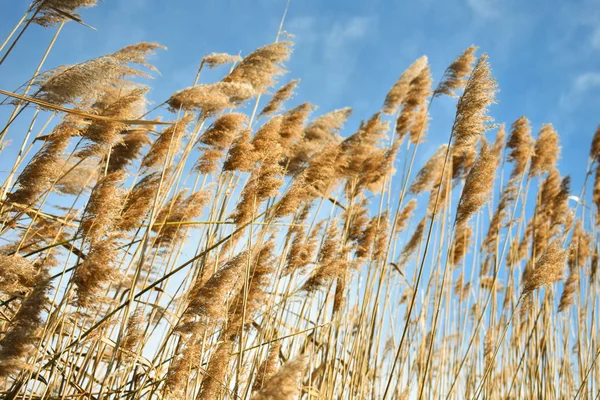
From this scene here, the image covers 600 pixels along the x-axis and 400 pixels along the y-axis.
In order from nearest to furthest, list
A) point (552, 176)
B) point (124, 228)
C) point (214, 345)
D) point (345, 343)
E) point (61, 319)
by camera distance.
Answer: point (61, 319)
point (124, 228)
point (214, 345)
point (345, 343)
point (552, 176)

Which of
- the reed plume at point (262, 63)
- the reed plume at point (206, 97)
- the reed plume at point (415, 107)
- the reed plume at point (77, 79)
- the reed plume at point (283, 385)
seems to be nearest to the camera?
the reed plume at point (283, 385)

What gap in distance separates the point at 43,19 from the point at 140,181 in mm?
1119

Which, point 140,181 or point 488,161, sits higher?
point 488,161

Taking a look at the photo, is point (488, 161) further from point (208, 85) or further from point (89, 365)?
point (89, 365)

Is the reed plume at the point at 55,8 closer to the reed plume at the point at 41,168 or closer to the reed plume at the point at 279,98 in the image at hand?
the reed plume at the point at 41,168

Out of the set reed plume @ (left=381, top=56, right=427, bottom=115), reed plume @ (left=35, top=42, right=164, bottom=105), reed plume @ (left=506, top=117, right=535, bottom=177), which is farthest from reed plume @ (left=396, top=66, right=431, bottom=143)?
reed plume @ (left=35, top=42, right=164, bottom=105)

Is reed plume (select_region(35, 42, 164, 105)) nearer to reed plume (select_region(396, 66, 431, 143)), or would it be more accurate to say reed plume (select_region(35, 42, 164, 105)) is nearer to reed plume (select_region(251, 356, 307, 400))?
A: reed plume (select_region(251, 356, 307, 400))

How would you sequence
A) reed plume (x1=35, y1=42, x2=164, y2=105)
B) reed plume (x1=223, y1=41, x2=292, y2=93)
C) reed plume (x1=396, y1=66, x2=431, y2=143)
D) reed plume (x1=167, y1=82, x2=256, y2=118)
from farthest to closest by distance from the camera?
reed plume (x1=396, y1=66, x2=431, y2=143)
reed plume (x1=223, y1=41, x2=292, y2=93)
reed plume (x1=167, y1=82, x2=256, y2=118)
reed plume (x1=35, y1=42, x2=164, y2=105)

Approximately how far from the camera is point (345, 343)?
346 centimetres

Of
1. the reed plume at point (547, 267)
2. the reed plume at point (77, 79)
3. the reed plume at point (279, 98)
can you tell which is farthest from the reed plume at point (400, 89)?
the reed plume at point (77, 79)

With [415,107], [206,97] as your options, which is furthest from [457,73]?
[206,97]

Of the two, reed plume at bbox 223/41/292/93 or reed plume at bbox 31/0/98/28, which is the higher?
reed plume at bbox 223/41/292/93

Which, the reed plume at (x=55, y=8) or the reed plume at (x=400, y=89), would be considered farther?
the reed plume at (x=400, y=89)

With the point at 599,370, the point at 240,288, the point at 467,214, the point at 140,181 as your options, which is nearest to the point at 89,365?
the point at 240,288
